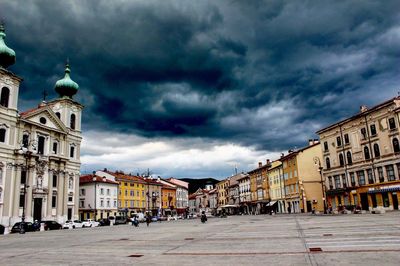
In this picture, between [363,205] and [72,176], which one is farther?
[72,176]

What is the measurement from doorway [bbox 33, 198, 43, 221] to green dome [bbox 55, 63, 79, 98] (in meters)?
22.0

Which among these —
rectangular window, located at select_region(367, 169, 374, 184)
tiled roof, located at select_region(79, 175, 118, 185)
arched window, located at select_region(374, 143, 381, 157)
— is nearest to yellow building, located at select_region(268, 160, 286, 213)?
rectangular window, located at select_region(367, 169, 374, 184)

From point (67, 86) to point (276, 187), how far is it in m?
50.6

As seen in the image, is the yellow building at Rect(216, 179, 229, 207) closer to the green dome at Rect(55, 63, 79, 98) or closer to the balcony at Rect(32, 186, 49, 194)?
the green dome at Rect(55, 63, 79, 98)

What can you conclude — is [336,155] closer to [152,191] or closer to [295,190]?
[295,190]

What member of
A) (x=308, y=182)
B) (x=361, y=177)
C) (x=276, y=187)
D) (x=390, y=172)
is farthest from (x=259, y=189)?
(x=390, y=172)

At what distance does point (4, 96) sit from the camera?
177ft

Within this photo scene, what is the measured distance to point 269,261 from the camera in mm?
8789

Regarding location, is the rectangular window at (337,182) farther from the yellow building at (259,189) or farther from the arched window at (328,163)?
the yellow building at (259,189)

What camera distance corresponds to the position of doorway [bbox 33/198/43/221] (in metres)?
56.9

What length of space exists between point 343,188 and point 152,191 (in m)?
58.9

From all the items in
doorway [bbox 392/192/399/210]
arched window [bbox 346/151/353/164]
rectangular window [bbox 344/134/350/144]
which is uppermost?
rectangular window [bbox 344/134/350/144]

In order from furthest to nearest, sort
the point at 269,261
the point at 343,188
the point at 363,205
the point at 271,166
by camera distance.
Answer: the point at 271,166 → the point at 343,188 → the point at 363,205 → the point at 269,261

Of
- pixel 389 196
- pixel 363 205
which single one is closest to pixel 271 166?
pixel 363 205
